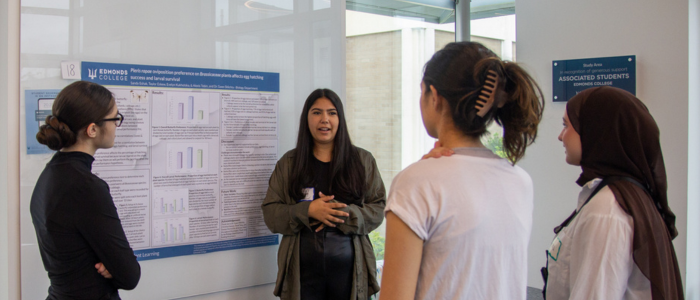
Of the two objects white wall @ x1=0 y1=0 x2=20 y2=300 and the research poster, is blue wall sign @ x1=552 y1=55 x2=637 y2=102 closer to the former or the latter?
the research poster

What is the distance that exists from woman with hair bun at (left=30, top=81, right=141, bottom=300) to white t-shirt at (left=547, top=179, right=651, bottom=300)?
156cm

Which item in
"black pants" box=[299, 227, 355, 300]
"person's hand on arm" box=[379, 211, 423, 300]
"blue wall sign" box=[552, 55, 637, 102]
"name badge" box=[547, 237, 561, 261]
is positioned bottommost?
"black pants" box=[299, 227, 355, 300]

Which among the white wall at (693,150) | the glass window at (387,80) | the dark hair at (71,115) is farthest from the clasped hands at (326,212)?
the white wall at (693,150)

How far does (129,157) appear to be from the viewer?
8.08 feet

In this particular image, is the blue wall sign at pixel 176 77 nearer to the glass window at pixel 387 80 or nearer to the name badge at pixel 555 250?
the glass window at pixel 387 80

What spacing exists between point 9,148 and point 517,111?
226 cm

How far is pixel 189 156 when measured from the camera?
2.65 m

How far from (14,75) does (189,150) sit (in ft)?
2.84

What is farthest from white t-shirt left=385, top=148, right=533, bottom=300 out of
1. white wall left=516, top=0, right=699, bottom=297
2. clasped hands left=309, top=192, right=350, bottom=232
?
white wall left=516, top=0, right=699, bottom=297

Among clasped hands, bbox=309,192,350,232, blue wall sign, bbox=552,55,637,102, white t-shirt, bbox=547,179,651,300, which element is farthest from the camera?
blue wall sign, bbox=552,55,637,102

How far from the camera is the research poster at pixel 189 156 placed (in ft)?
8.05

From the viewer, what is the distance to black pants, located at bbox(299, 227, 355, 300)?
2.61m

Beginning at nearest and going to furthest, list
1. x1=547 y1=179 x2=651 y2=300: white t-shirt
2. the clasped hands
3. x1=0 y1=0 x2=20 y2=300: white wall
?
1. x1=547 y1=179 x2=651 y2=300: white t-shirt
2. x1=0 y1=0 x2=20 y2=300: white wall
3. the clasped hands

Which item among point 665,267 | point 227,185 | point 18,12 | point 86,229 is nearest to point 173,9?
point 18,12
